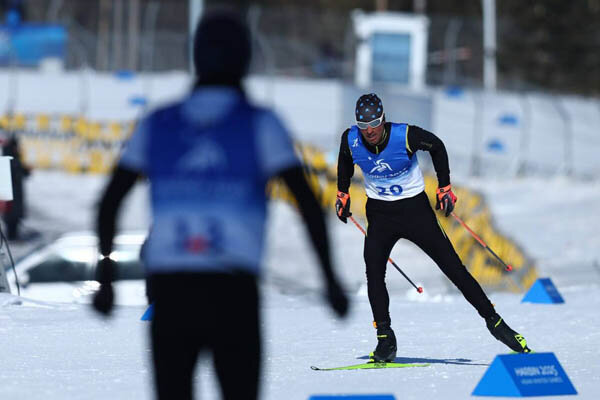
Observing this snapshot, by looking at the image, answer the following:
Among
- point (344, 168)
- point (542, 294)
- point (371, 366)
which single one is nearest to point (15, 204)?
point (542, 294)

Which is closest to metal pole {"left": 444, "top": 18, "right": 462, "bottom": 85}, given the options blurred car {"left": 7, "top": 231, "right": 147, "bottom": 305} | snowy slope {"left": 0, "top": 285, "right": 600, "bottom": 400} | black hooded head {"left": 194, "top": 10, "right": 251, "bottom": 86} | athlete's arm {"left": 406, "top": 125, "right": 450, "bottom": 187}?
blurred car {"left": 7, "top": 231, "right": 147, "bottom": 305}

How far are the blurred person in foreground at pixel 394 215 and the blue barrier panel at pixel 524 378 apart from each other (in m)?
0.68

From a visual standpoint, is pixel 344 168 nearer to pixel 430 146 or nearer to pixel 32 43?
pixel 430 146

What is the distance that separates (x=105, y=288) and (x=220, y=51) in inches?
30.6

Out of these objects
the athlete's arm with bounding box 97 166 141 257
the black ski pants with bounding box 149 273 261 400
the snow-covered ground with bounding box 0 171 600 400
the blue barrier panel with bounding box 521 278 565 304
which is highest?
the athlete's arm with bounding box 97 166 141 257

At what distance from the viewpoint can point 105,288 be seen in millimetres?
3643

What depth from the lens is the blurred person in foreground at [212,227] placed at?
3.44 m

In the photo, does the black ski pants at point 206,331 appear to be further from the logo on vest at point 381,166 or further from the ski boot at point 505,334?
the ski boot at point 505,334

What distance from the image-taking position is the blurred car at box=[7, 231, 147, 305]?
10.7 m

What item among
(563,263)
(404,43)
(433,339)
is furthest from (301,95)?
(433,339)

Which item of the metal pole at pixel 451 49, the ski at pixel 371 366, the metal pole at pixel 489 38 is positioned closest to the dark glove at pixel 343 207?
the ski at pixel 371 366

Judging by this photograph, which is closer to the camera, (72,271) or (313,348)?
(313,348)

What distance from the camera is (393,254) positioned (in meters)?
17.5

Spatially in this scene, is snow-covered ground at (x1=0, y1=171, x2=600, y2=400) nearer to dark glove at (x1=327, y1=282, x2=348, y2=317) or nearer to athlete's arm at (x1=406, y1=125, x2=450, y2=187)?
dark glove at (x1=327, y1=282, x2=348, y2=317)
